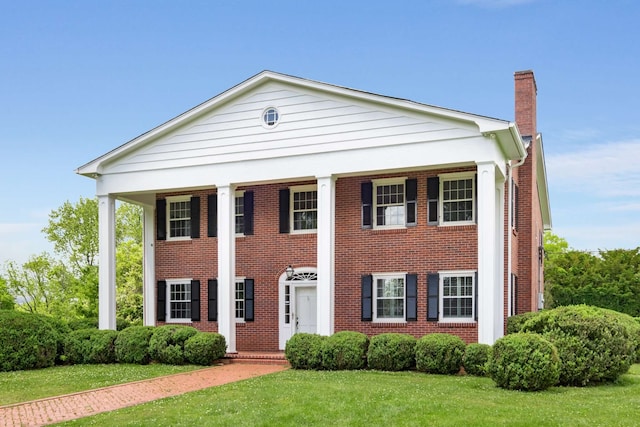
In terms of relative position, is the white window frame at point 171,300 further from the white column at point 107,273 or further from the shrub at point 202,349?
the shrub at point 202,349

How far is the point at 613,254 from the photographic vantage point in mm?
35188

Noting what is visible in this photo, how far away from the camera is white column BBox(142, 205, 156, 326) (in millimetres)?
23000

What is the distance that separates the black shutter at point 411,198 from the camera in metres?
19.2

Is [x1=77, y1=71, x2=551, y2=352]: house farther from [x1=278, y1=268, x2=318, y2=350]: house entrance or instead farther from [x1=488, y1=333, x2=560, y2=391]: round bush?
[x1=488, y1=333, x2=560, y2=391]: round bush

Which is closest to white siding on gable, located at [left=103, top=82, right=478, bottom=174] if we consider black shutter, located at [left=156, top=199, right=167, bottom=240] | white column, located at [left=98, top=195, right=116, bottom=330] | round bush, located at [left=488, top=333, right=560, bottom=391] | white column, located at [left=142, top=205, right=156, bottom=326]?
white column, located at [left=98, top=195, right=116, bottom=330]

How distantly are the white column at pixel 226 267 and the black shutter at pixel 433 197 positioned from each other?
558cm

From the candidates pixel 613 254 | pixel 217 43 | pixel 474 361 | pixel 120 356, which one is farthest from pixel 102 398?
pixel 613 254

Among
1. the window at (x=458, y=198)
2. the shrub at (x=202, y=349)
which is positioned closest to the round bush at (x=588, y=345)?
the window at (x=458, y=198)

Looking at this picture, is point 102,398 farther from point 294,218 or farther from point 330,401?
point 294,218

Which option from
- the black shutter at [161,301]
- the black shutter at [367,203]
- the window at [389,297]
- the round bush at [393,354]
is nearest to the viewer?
the round bush at [393,354]

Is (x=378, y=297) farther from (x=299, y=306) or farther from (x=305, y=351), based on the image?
(x=305, y=351)

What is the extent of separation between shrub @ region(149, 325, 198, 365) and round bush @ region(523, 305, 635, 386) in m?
9.13

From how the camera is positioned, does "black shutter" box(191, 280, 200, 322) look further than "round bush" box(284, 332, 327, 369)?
Yes

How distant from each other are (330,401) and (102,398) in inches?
179
